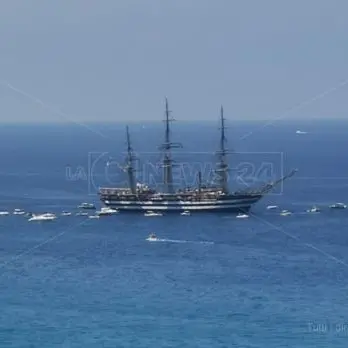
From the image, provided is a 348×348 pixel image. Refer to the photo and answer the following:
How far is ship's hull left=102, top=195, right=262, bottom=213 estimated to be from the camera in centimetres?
7900

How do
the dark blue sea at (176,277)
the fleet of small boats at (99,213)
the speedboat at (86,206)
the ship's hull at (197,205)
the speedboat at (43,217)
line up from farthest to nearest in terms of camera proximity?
the speedboat at (86,206) < the ship's hull at (197,205) < the fleet of small boats at (99,213) < the speedboat at (43,217) < the dark blue sea at (176,277)

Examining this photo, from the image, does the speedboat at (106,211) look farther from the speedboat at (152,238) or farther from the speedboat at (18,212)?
the speedboat at (152,238)

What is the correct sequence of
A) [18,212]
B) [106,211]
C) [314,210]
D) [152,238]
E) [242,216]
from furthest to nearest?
1. [18,212]
2. [314,210]
3. [106,211]
4. [242,216]
5. [152,238]

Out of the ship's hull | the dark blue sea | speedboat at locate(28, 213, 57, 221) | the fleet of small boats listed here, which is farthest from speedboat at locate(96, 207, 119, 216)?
speedboat at locate(28, 213, 57, 221)

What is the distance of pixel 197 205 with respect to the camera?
7931cm

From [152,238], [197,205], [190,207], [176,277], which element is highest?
[197,205]

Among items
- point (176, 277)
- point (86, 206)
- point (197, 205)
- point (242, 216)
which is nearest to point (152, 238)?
point (176, 277)

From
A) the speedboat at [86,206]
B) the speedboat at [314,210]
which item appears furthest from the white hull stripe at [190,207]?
the speedboat at [314,210]

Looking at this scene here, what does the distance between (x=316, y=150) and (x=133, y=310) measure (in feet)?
409

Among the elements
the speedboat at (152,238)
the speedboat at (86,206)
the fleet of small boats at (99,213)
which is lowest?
the speedboat at (152,238)

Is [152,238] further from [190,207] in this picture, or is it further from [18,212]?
[18,212]

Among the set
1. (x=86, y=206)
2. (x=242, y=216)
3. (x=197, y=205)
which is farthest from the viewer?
(x=86, y=206)

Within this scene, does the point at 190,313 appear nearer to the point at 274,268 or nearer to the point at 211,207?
the point at 274,268

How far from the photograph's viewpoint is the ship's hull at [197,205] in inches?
3110
